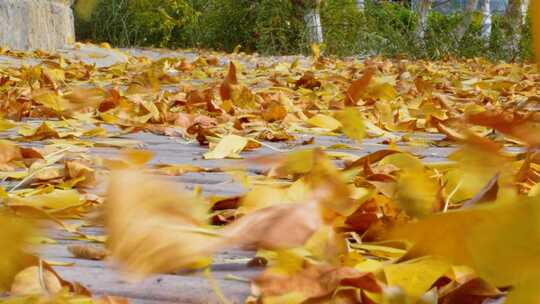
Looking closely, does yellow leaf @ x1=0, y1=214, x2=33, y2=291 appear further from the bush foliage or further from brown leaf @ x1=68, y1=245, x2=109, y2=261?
the bush foliage

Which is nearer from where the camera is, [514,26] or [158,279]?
[158,279]

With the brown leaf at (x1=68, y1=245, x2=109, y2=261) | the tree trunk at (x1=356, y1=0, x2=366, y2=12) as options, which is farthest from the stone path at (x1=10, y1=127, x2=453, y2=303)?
the tree trunk at (x1=356, y1=0, x2=366, y2=12)

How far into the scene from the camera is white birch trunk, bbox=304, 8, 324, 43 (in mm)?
12004

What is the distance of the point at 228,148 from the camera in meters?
2.15

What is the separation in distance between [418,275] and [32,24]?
23.8ft

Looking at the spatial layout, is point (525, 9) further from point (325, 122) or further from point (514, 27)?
point (514, 27)

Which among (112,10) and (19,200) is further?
(112,10)

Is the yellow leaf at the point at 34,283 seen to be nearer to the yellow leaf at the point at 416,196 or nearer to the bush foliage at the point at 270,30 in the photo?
the yellow leaf at the point at 416,196

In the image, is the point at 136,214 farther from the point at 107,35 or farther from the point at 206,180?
the point at 107,35

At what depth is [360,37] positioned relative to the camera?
12.6 metres

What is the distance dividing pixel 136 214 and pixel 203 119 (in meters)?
2.10

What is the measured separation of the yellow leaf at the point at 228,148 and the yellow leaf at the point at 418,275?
1.28 metres

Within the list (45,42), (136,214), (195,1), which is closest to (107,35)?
(195,1)

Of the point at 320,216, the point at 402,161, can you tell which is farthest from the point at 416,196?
the point at 402,161
